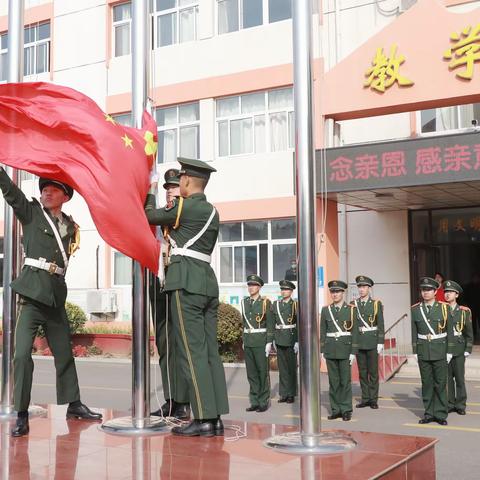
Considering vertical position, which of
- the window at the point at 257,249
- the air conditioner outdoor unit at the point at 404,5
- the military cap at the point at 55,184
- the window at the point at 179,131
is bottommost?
the military cap at the point at 55,184

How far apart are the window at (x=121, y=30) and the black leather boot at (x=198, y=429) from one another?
14.4 meters

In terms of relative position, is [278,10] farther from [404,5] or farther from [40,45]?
[40,45]

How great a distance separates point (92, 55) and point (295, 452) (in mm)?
15436

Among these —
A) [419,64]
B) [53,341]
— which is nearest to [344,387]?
[53,341]

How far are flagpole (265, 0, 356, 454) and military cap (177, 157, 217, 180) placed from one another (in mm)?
676

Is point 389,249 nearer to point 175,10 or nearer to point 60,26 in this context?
point 175,10

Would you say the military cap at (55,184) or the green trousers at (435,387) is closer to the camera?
the military cap at (55,184)

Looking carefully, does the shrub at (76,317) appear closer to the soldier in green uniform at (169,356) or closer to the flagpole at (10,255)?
the flagpole at (10,255)

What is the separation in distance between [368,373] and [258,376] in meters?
1.38

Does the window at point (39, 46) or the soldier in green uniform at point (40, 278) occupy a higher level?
the window at point (39, 46)

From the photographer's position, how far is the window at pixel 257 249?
14734mm

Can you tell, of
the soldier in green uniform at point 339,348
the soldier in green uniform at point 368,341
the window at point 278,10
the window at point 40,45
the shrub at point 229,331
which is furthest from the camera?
the window at point 40,45

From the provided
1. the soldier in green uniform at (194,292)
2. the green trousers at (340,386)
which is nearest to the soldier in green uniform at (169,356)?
the soldier in green uniform at (194,292)

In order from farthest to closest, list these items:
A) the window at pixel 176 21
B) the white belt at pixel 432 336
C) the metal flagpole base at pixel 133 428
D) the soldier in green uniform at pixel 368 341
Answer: the window at pixel 176 21
the soldier in green uniform at pixel 368 341
the white belt at pixel 432 336
the metal flagpole base at pixel 133 428
